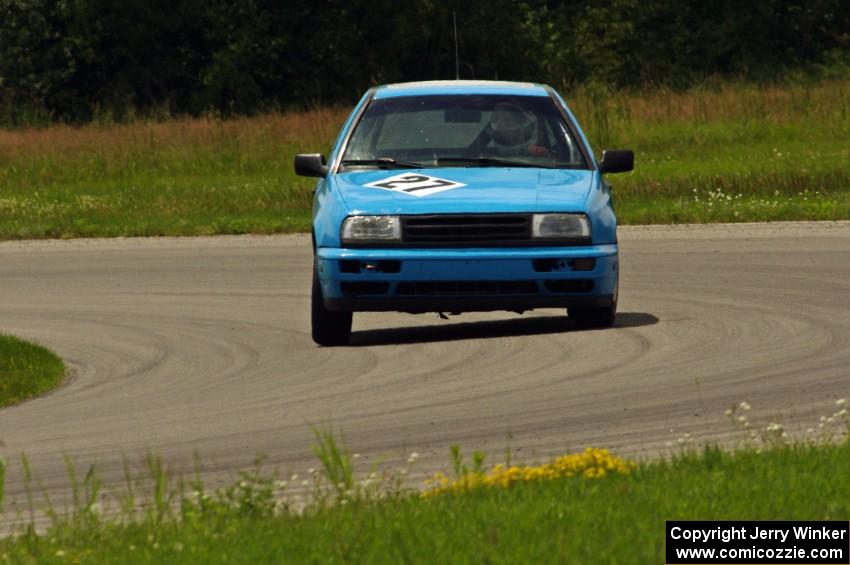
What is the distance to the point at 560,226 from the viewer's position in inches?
450

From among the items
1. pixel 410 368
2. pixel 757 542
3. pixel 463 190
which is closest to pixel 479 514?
pixel 757 542

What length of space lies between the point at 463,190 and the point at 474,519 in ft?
18.3

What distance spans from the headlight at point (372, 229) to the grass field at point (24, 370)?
2.12 metres

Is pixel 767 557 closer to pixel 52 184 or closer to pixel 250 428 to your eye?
pixel 250 428

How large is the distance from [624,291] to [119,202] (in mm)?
13350

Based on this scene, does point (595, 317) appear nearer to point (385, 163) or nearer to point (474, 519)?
point (385, 163)

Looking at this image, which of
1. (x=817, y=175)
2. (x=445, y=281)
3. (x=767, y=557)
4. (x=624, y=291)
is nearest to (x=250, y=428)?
(x=445, y=281)

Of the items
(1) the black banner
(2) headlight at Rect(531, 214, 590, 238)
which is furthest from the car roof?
(1) the black banner

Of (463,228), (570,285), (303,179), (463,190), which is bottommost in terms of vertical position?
(303,179)

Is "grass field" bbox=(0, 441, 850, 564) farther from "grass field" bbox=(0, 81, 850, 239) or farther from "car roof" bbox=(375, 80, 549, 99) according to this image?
"grass field" bbox=(0, 81, 850, 239)

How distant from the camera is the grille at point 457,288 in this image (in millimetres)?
11336

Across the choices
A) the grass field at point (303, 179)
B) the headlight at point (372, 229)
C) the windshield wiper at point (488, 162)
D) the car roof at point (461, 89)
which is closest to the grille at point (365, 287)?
the headlight at point (372, 229)

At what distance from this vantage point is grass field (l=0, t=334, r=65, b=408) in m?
11.2

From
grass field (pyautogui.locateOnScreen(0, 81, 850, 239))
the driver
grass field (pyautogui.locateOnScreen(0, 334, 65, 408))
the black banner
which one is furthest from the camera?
grass field (pyautogui.locateOnScreen(0, 81, 850, 239))
